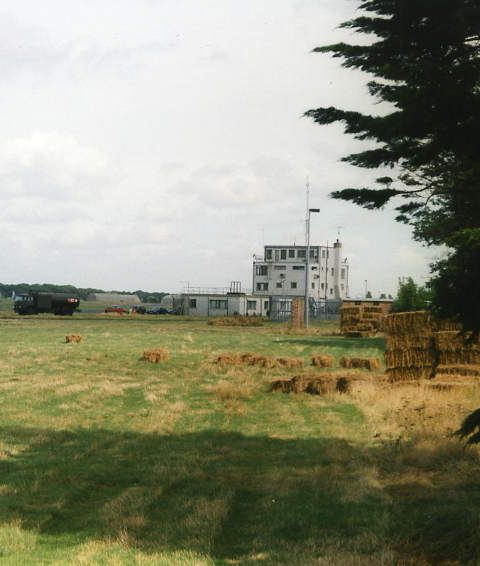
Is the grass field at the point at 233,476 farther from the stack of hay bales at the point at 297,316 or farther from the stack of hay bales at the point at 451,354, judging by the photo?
the stack of hay bales at the point at 297,316

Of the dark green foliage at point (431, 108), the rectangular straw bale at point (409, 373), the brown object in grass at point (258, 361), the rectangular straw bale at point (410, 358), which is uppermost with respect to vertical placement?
the dark green foliage at point (431, 108)

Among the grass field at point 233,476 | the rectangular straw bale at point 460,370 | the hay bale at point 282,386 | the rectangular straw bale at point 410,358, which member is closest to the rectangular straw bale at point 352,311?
the grass field at point 233,476

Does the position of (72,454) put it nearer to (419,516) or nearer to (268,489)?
(268,489)

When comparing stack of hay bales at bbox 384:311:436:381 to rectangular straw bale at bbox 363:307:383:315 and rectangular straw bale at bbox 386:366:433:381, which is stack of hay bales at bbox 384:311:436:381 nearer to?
rectangular straw bale at bbox 386:366:433:381

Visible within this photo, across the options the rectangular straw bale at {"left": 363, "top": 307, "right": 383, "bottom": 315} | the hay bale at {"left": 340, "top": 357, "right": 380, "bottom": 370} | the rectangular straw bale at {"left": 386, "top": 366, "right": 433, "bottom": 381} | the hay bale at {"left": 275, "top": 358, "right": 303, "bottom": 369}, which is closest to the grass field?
the rectangular straw bale at {"left": 386, "top": 366, "right": 433, "bottom": 381}

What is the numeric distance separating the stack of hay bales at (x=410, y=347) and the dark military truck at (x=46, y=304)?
79.4m

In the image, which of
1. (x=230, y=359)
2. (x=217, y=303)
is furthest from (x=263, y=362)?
(x=217, y=303)

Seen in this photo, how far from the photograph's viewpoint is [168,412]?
18.3m

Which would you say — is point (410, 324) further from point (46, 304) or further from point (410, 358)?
point (46, 304)

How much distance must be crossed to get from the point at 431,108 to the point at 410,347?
46.0 feet

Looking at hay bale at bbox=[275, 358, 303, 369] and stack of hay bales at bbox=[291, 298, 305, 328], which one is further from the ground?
stack of hay bales at bbox=[291, 298, 305, 328]

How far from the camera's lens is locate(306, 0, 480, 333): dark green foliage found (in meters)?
7.83

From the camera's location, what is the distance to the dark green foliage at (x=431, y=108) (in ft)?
25.7

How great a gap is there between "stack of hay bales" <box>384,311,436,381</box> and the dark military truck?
3125 inches
